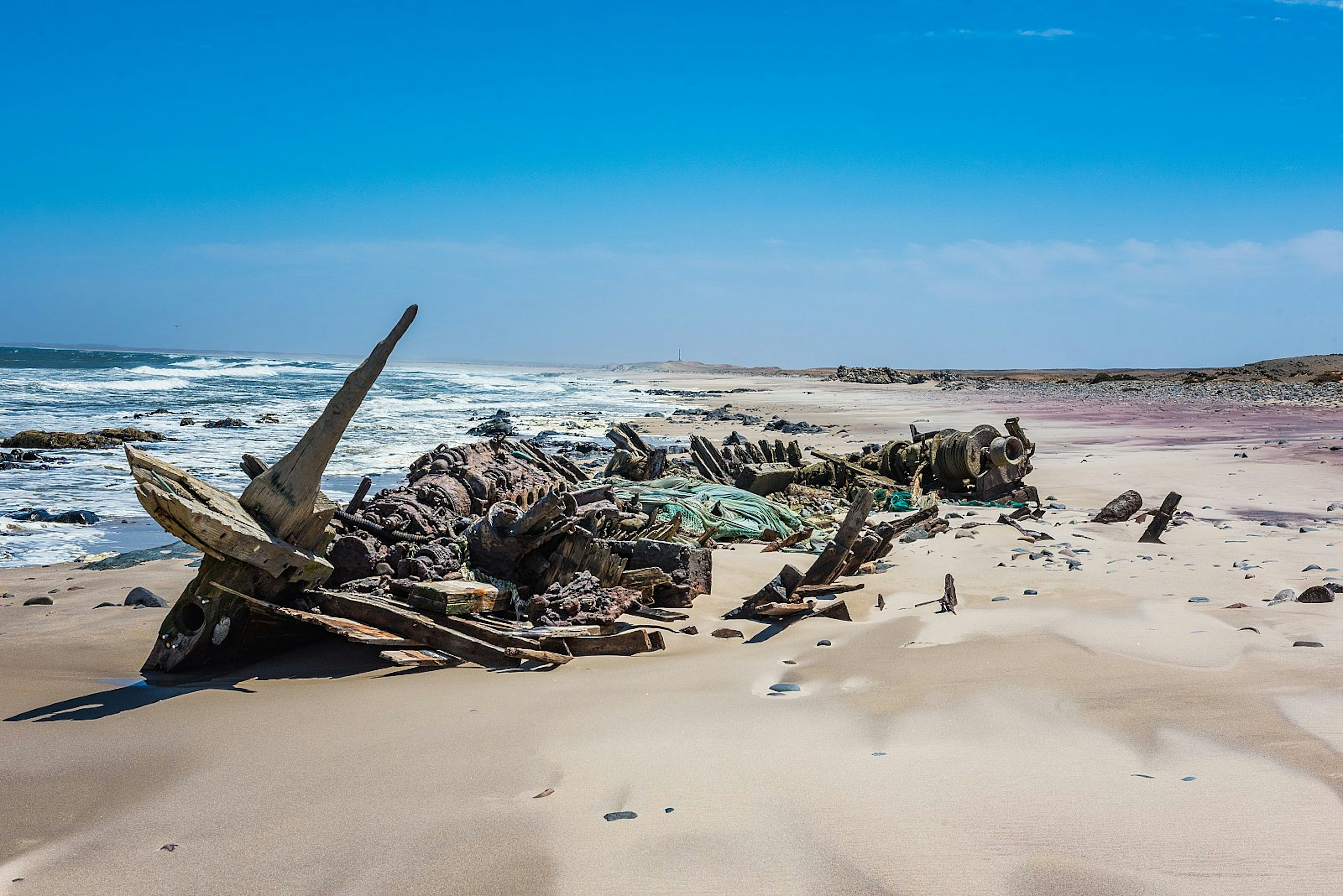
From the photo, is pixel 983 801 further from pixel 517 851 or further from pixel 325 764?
pixel 325 764

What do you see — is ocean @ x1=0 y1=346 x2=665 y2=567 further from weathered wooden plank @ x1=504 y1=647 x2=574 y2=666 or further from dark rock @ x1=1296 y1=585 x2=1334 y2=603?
dark rock @ x1=1296 y1=585 x2=1334 y2=603

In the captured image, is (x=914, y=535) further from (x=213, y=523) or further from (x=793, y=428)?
(x=793, y=428)

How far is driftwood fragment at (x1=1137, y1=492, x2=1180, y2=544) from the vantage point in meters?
9.12

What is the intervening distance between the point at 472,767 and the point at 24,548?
8809mm

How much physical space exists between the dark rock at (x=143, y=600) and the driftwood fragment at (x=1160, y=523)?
9413 mm

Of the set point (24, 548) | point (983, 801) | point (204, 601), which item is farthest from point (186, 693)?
point (24, 548)

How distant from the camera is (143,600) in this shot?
6758mm

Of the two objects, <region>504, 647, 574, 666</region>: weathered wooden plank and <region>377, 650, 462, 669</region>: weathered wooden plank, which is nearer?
<region>377, 650, 462, 669</region>: weathered wooden plank

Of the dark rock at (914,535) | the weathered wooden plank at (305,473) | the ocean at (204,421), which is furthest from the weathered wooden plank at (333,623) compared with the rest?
the dark rock at (914,535)

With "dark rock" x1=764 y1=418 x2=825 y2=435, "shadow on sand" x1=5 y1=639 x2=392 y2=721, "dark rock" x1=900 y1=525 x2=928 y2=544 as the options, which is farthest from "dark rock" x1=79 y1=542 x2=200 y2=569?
"dark rock" x1=764 y1=418 x2=825 y2=435

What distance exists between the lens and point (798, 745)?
3859 mm

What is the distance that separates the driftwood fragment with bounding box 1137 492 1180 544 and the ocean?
11.5 metres

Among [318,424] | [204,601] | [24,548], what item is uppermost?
[318,424]

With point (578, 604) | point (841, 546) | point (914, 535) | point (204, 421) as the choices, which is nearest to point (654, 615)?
point (578, 604)
